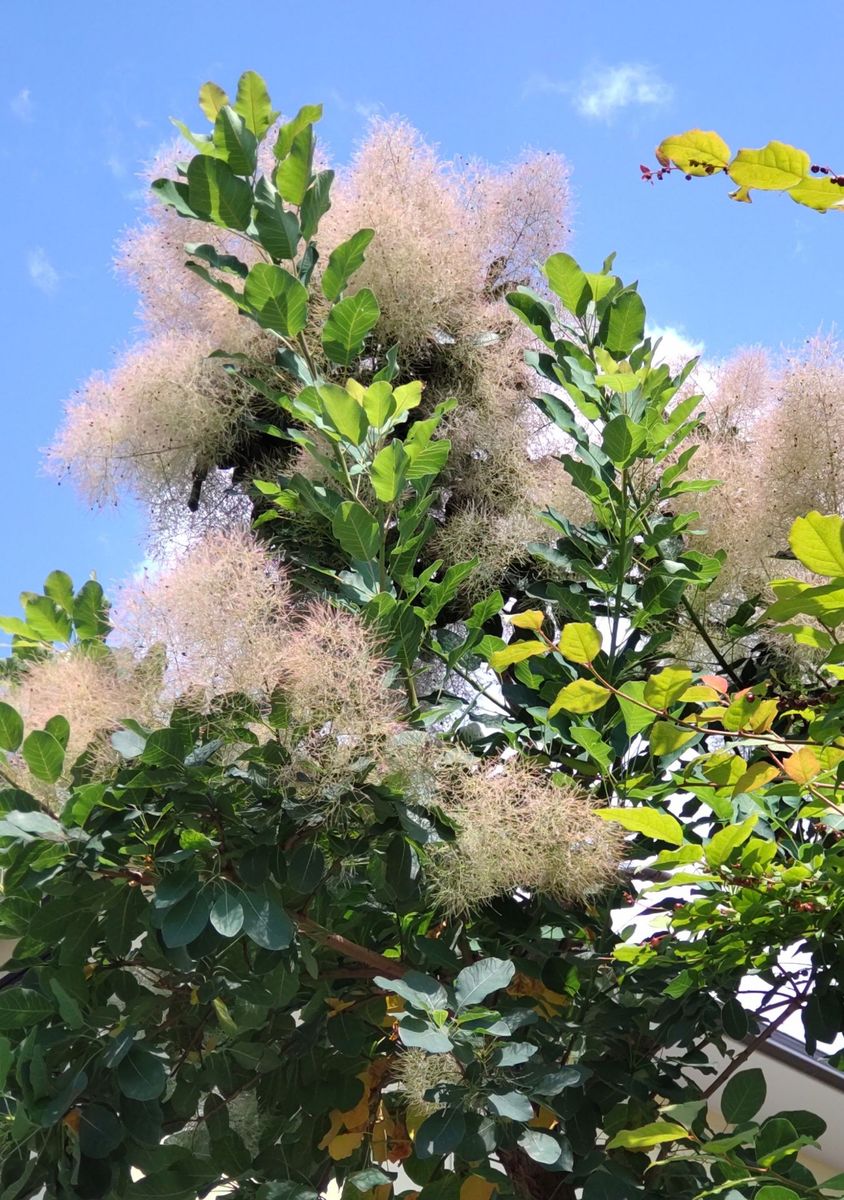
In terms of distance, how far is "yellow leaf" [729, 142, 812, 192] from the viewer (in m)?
0.86

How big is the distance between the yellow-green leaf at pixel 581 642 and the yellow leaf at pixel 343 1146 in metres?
0.88

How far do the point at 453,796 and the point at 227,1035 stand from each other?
53 centimetres

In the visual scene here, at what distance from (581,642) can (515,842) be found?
342 mm

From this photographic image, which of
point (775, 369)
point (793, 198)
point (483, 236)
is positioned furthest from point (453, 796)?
point (483, 236)

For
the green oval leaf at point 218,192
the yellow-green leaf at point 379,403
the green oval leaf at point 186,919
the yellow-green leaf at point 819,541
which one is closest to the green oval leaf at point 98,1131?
the green oval leaf at point 186,919

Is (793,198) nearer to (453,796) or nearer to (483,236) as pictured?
(453,796)

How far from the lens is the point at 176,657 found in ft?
5.08

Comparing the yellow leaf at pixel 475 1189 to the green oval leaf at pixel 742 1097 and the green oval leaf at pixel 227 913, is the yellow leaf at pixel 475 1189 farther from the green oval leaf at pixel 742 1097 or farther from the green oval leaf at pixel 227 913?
the green oval leaf at pixel 227 913

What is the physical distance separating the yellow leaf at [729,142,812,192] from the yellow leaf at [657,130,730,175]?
0.06 ft

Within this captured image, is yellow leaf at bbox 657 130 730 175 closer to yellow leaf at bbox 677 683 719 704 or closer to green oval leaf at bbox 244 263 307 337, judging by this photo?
yellow leaf at bbox 677 683 719 704

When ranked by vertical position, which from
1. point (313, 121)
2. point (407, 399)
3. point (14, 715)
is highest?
point (313, 121)

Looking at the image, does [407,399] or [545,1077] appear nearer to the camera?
[545,1077]

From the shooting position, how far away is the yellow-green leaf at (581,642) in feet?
4.33

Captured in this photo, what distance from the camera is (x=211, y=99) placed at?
6.38ft
